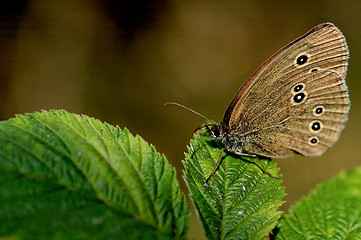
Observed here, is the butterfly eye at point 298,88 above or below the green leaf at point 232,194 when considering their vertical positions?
above

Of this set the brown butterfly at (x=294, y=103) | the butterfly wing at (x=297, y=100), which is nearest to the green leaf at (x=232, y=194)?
the brown butterfly at (x=294, y=103)

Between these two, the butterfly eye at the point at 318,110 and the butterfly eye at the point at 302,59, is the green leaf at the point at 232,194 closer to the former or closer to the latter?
the butterfly eye at the point at 318,110

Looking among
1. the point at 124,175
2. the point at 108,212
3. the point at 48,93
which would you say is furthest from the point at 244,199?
the point at 48,93

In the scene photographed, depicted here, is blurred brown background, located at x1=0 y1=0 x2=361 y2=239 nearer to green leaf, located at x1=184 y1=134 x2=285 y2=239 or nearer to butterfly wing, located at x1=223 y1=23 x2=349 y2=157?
butterfly wing, located at x1=223 y1=23 x2=349 y2=157

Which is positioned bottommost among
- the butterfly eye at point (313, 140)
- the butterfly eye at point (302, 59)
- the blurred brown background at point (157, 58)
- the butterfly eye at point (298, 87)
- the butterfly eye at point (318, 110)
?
the butterfly eye at point (313, 140)

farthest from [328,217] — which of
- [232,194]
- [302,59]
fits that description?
[302,59]

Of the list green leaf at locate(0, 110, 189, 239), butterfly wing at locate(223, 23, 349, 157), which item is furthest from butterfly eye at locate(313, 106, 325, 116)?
green leaf at locate(0, 110, 189, 239)

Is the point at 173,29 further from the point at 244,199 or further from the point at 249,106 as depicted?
the point at 244,199
